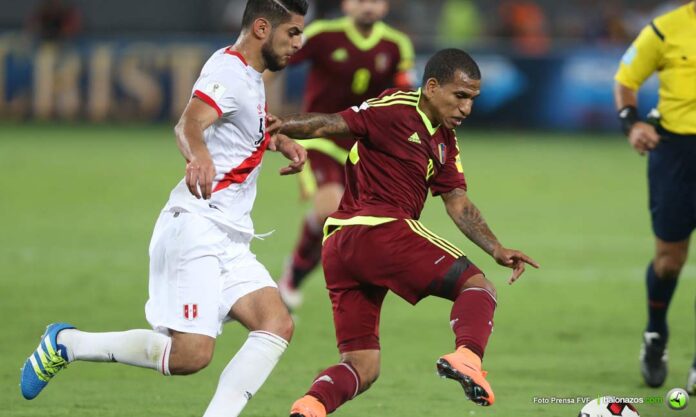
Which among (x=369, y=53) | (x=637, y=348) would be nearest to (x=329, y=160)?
(x=369, y=53)

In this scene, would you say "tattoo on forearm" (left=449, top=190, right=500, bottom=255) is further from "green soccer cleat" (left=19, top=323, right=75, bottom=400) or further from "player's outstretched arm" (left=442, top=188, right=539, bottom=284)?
"green soccer cleat" (left=19, top=323, right=75, bottom=400)

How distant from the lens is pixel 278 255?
12.4m

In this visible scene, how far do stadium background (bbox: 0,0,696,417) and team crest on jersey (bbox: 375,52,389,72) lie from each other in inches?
75.8

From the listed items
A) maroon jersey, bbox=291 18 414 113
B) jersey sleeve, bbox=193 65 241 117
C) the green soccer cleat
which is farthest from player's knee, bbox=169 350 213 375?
maroon jersey, bbox=291 18 414 113

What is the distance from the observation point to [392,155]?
635 cm

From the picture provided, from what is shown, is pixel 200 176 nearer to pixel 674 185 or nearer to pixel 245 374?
pixel 245 374

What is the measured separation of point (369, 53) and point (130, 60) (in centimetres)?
1543

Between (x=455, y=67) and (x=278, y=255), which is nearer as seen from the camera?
(x=455, y=67)

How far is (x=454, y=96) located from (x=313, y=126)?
0.70 metres

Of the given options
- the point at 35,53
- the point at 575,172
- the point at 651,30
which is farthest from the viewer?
the point at 35,53

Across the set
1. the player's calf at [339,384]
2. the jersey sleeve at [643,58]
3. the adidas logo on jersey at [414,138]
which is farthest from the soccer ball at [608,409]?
the jersey sleeve at [643,58]

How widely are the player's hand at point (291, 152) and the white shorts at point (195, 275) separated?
0.40 metres

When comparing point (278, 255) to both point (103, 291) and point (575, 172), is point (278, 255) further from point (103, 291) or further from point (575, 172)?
point (575, 172)

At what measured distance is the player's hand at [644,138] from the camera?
298 inches
